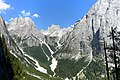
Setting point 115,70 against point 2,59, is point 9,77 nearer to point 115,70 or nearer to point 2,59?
point 2,59

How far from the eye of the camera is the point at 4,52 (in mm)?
117875

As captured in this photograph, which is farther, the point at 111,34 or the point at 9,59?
the point at 9,59

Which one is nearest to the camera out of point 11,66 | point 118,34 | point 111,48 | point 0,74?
point 111,48

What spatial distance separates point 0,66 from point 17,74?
658 cm

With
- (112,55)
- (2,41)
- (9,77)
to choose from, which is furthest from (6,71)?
(112,55)

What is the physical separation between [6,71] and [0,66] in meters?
3.16

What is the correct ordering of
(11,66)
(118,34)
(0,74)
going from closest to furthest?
(118,34) → (0,74) → (11,66)

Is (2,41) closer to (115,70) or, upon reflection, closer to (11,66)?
(11,66)

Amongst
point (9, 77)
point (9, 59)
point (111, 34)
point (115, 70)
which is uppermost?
point (9, 59)

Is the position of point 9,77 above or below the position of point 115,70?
above

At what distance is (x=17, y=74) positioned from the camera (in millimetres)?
118562

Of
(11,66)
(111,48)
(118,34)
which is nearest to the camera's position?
(111,48)

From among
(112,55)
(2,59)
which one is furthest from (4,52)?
(112,55)

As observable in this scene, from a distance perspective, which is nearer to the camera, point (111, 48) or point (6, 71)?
point (111, 48)
